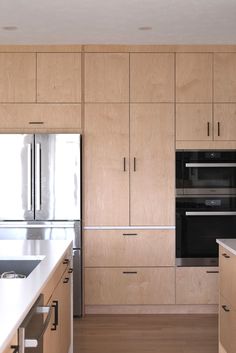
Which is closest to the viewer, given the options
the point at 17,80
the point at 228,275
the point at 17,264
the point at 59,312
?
the point at 59,312

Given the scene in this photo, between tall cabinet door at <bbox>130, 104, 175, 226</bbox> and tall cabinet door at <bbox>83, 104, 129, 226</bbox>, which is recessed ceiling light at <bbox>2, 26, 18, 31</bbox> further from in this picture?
tall cabinet door at <bbox>130, 104, 175, 226</bbox>

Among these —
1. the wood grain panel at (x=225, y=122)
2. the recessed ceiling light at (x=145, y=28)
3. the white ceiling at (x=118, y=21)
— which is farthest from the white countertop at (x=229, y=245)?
the recessed ceiling light at (x=145, y=28)

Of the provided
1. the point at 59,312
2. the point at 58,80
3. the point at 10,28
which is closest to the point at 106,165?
the point at 58,80

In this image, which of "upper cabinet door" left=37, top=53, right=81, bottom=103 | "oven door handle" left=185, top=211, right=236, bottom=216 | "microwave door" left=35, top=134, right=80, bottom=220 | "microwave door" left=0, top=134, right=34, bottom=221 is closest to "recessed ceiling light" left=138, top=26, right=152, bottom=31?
"upper cabinet door" left=37, top=53, right=81, bottom=103

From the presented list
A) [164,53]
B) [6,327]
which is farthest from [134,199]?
[6,327]

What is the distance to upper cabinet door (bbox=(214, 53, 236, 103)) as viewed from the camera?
5.36 meters

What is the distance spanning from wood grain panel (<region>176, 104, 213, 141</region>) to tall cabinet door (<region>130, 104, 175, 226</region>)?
74mm

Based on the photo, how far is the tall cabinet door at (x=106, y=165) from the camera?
5.36 meters

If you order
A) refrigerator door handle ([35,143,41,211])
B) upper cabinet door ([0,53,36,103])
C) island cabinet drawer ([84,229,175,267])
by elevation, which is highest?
upper cabinet door ([0,53,36,103])

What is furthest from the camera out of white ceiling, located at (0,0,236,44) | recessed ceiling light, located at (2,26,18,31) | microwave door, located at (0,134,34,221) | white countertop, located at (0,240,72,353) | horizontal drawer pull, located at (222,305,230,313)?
microwave door, located at (0,134,34,221)

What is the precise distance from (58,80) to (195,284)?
2262mm

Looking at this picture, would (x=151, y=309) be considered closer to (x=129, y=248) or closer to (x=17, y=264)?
(x=129, y=248)

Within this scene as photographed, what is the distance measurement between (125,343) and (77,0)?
2564 millimetres

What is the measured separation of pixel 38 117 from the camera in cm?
533
